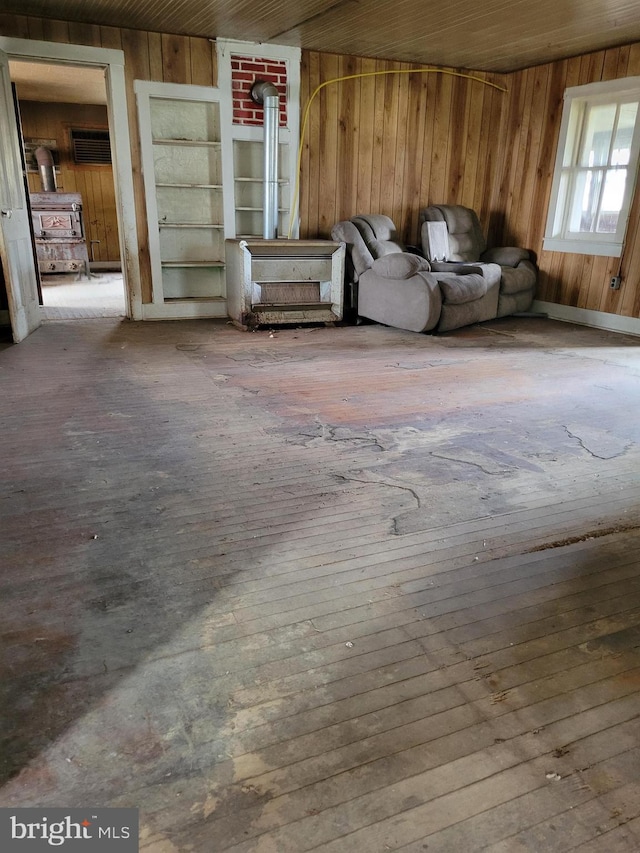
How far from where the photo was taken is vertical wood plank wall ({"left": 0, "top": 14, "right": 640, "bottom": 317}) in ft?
18.6

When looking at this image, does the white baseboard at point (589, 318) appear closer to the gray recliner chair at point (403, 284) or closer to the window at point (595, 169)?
the window at point (595, 169)

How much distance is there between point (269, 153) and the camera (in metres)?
5.77

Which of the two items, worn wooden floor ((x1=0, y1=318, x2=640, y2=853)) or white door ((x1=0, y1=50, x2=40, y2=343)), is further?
white door ((x1=0, y1=50, x2=40, y2=343))

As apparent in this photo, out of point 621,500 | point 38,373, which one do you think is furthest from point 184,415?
point 621,500

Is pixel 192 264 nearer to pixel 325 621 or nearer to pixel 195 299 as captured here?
pixel 195 299

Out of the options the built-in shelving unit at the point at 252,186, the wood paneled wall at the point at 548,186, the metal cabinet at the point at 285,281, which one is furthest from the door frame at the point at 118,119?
the wood paneled wall at the point at 548,186

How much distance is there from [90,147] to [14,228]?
6.20m

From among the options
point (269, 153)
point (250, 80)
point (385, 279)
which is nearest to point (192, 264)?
point (269, 153)

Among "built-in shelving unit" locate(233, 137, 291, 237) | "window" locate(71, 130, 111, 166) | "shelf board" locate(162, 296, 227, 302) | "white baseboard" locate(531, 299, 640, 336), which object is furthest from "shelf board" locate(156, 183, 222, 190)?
"window" locate(71, 130, 111, 166)

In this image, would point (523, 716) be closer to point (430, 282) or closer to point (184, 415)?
point (184, 415)

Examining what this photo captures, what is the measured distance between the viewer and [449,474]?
2.70 m

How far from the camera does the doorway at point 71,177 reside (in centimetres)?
823

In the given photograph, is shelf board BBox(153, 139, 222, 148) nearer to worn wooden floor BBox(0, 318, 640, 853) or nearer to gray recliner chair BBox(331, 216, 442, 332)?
gray recliner chair BBox(331, 216, 442, 332)

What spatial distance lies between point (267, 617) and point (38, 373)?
3.03 m
